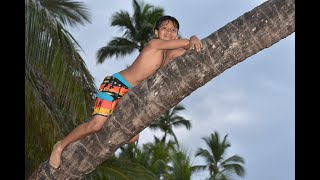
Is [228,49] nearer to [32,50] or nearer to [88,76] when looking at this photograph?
[32,50]

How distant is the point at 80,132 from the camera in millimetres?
4523

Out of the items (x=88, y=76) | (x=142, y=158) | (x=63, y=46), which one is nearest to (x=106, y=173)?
(x=88, y=76)

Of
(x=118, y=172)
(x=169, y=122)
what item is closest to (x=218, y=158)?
(x=169, y=122)

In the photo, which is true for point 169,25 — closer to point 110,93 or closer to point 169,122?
point 110,93

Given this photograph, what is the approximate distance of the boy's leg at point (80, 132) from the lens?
14.6 ft

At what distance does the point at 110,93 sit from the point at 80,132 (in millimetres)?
375

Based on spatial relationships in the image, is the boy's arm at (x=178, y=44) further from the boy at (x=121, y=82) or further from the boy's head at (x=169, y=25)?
the boy's head at (x=169, y=25)

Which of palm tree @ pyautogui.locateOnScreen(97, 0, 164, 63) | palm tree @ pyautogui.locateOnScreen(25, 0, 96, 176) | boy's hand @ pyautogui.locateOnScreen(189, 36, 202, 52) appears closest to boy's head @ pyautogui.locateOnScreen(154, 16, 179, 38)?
boy's hand @ pyautogui.locateOnScreen(189, 36, 202, 52)

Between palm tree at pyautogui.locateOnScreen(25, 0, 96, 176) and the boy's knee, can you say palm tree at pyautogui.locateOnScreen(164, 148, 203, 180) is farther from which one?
the boy's knee

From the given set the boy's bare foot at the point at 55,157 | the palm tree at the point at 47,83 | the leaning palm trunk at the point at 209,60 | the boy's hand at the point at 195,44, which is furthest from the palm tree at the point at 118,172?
the boy's hand at the point at 195,44

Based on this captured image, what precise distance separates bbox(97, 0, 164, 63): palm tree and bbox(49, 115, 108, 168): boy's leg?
2041 centimetres

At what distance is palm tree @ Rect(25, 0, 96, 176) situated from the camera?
7.46 m

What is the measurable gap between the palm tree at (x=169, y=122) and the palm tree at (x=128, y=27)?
475 centimetres
